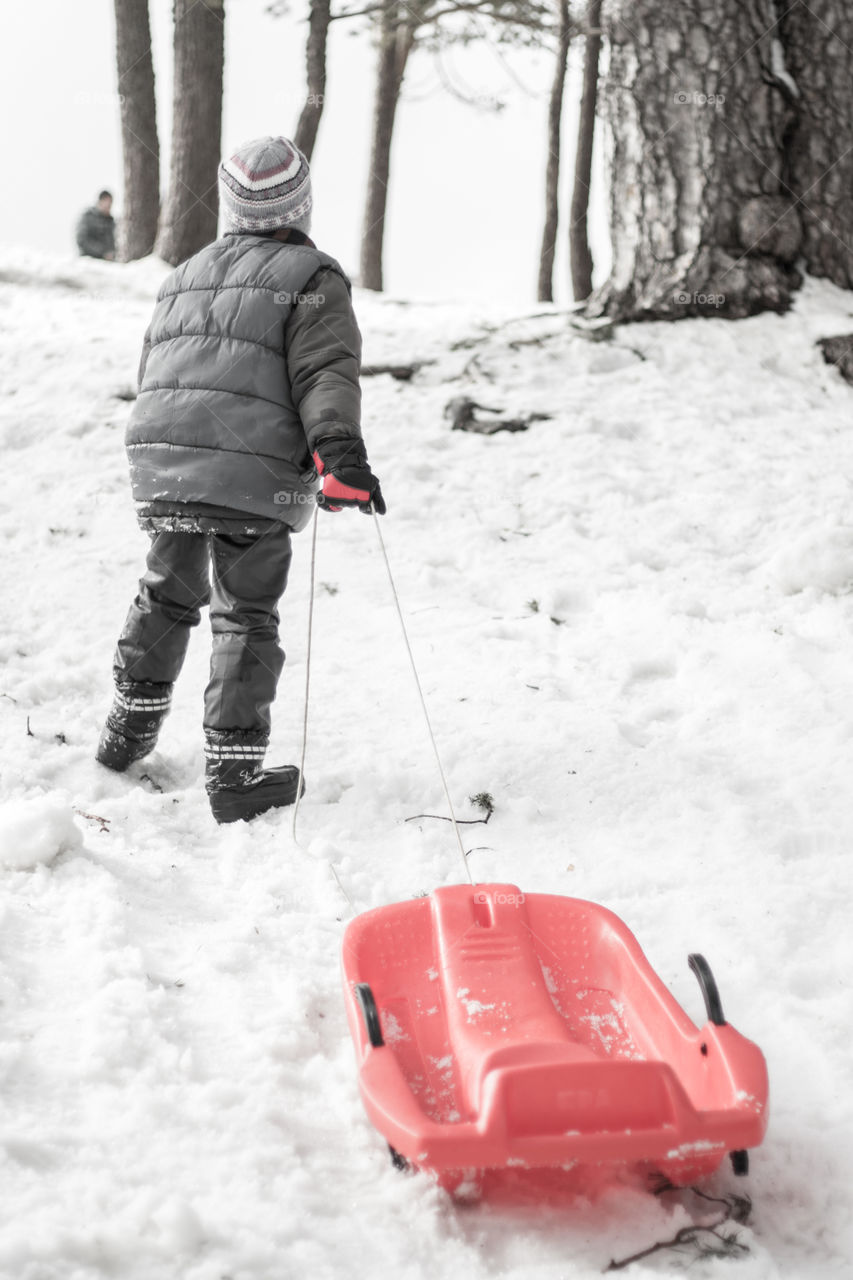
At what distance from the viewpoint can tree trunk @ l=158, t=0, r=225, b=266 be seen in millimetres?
7672

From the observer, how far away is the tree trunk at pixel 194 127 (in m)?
7.67

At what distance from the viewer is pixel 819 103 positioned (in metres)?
4.99

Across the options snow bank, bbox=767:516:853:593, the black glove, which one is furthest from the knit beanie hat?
snow bank, bbox=767:516:853:593

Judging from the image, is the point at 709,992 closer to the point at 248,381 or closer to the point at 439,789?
the point at 439,789

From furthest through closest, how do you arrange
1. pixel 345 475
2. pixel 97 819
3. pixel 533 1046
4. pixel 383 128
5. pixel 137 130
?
pixel 383 128 < pixel 137 130 < pixel 97 819 < pixel 345 475 < pixel 533 1046

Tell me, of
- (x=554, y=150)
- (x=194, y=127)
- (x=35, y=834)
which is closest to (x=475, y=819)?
(x=35, y=834)

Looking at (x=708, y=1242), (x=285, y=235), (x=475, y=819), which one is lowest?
(x=475, y=819)

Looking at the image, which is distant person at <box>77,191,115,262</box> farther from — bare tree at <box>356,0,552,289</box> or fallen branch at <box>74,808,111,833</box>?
fallen branch at <box>74,808,111,833</box>

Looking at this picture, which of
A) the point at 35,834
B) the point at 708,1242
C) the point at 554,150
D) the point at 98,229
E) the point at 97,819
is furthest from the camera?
the point at 98,229

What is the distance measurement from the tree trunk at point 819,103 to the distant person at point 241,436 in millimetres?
3421

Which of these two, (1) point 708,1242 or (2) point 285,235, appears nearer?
(1) point 708,1242

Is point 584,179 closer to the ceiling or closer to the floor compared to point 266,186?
closer to the ceiling
